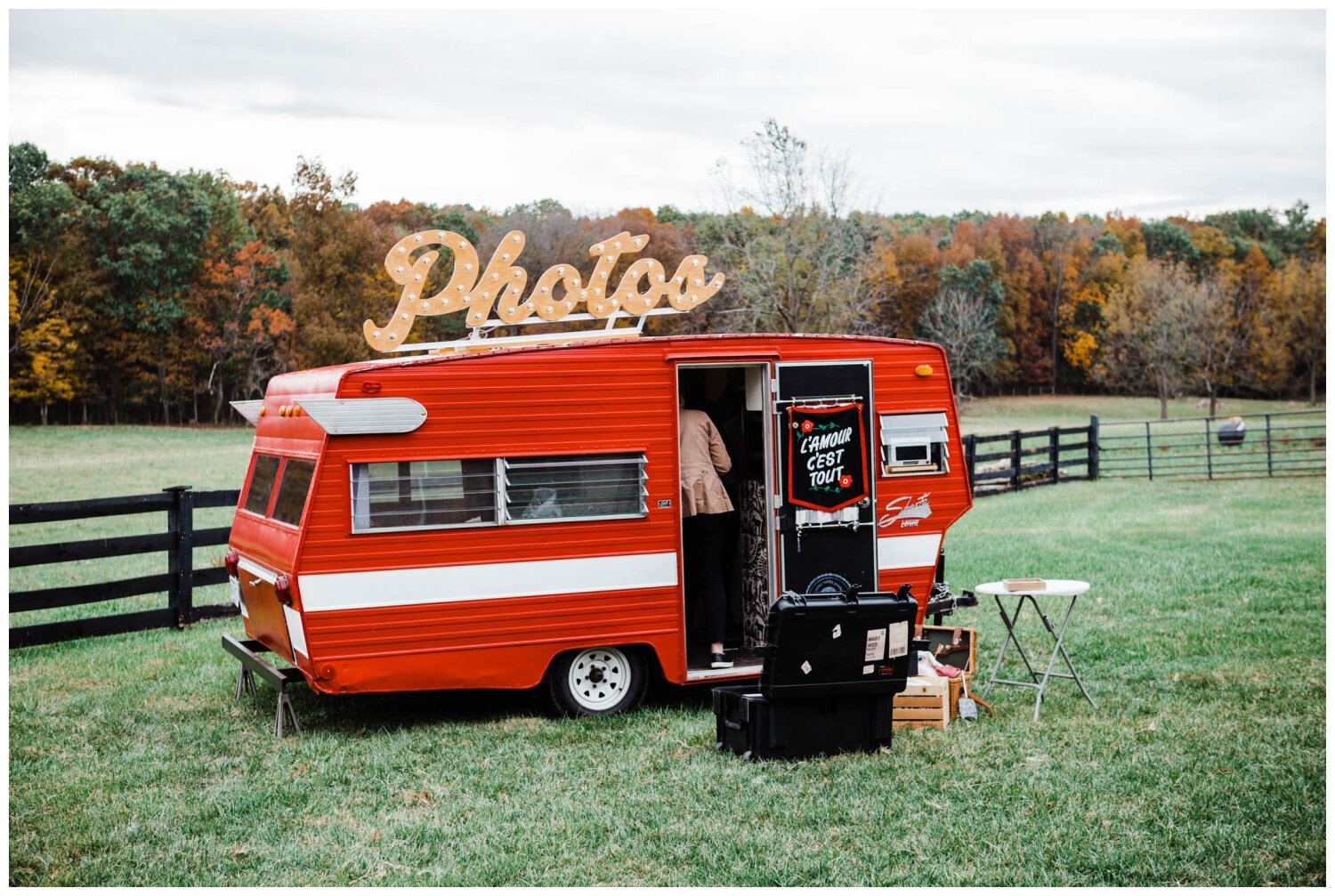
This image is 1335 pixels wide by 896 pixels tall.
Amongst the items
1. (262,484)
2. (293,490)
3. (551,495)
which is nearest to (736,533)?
(551,495)

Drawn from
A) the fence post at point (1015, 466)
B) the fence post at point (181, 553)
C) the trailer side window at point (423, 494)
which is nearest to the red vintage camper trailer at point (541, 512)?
the trailer side window at point (423, 494)

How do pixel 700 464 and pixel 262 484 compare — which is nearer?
pixel 700 464

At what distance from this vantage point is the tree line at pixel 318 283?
101 ft

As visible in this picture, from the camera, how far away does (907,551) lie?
8.75 meters

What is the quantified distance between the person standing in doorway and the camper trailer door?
0.40 m

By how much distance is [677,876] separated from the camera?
531 centimetres

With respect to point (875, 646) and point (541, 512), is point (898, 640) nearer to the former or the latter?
point (875, 646)

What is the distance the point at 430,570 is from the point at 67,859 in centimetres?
255

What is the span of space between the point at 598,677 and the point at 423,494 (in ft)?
5.32

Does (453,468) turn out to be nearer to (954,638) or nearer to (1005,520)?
(954,638)

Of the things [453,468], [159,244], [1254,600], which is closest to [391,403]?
[453,468]

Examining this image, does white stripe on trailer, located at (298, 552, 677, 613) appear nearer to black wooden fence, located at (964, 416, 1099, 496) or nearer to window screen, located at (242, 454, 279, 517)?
window screen, located at (242, 454, 279, 517)

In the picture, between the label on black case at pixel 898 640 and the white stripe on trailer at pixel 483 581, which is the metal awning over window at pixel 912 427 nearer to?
the white stripe on trailer at pixel 483 581

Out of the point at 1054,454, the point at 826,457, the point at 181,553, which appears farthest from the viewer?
the point at 1054,454
